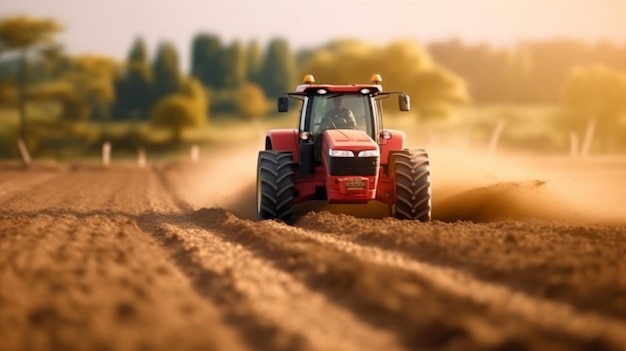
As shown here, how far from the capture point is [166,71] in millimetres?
89812

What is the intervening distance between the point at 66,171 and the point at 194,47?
2559 inches

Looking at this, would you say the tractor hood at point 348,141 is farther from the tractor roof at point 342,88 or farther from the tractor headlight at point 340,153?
the tractor roof at point 342,88

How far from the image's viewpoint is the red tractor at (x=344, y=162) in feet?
46.9

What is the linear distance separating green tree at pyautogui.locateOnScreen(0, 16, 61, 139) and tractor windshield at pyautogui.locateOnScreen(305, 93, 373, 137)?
43.3 m

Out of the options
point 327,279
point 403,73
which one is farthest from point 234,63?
point 327,279

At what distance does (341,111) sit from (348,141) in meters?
1.06

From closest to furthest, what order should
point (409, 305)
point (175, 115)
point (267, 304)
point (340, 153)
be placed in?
point (409, 305) → point (267, 304) → point (340, 153) → point (175, 115)

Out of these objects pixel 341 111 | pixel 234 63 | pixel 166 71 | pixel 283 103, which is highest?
pixel 283 103

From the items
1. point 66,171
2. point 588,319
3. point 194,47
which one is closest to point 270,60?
point 194,47

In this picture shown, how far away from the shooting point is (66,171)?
122ft

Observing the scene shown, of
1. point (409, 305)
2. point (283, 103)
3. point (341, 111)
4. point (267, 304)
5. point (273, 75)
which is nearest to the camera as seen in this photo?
point (409, 305)

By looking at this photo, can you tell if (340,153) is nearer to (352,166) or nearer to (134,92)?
(352,166)

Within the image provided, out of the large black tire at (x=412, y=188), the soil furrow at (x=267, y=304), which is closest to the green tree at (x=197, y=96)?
the large black tire at (x=412, y=188)

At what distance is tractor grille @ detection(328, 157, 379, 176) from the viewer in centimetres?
1416
